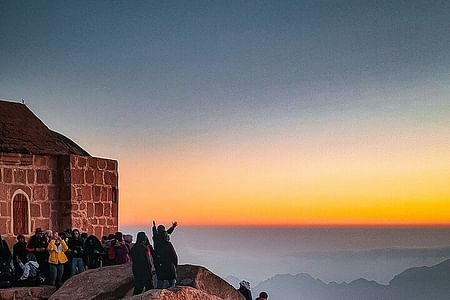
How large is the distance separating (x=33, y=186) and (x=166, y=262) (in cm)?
688

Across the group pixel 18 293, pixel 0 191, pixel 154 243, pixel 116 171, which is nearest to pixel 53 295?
pixel 18 293

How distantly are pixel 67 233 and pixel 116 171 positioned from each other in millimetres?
4669

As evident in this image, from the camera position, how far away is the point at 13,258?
17266 millimetres

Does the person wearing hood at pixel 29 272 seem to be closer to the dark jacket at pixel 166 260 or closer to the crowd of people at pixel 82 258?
the crowd of people at pixel 82 258

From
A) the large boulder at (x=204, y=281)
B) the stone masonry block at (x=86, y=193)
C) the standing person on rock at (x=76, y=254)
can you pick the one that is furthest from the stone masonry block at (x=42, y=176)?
the large boulder at (x=204, y=281)

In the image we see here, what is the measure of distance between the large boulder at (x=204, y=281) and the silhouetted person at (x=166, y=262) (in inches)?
35.6

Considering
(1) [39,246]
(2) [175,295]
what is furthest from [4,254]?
(2) [175,295]

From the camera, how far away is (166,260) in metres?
14.9

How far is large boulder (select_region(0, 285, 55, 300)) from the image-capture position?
645 inches

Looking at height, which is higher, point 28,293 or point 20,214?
point 20,214

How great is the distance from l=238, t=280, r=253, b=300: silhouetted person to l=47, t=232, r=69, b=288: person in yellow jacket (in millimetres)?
4171

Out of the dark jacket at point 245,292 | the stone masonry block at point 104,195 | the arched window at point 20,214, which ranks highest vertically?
the stone masonry block at point 104,195

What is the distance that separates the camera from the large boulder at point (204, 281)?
52.4 ft

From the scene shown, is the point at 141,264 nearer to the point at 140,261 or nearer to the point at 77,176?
the point at 140,261
